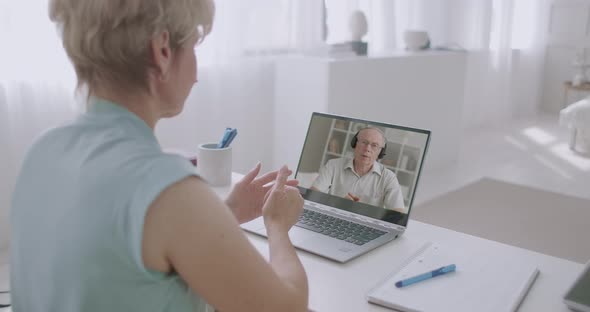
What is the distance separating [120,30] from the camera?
754 millimetres

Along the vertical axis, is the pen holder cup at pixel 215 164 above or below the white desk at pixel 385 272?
above

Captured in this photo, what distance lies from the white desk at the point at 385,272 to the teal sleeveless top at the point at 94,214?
0.27 metres

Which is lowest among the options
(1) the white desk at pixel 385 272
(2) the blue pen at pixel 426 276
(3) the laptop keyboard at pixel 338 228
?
(1) the white desk at pixel 385 272

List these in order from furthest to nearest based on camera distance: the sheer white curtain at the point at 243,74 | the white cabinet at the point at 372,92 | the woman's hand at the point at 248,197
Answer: the white cabinet at the point at 372,92 → the sheer white curtain at the point at 243,74 → the woman's hand at the point at 248,197

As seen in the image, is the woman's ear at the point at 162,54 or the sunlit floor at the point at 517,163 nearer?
the woman's ear at the point at 162,54

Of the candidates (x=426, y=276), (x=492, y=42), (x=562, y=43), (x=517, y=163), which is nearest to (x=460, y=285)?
(x=426, y=276)

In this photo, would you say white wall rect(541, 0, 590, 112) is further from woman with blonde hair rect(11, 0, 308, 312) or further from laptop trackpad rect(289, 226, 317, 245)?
woman with blonde hair rect(11, 0, 308, 312)

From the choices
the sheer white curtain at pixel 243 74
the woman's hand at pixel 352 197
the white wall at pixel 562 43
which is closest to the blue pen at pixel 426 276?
the woman's hand at pixel 352 197

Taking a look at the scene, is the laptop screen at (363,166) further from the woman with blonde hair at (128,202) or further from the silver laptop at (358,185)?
the woman with blonde hair at (128,202)

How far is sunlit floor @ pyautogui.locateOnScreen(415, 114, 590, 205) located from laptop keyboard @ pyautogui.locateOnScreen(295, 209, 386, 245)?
7.64 feet

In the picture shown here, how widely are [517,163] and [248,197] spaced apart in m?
3.68

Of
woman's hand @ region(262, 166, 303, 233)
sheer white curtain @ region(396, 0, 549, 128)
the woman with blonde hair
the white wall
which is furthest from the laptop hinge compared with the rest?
the white wall

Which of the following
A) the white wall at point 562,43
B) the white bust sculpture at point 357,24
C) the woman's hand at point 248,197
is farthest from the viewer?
the white wall at point 562,43

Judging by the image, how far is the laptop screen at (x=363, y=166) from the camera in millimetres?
1284
